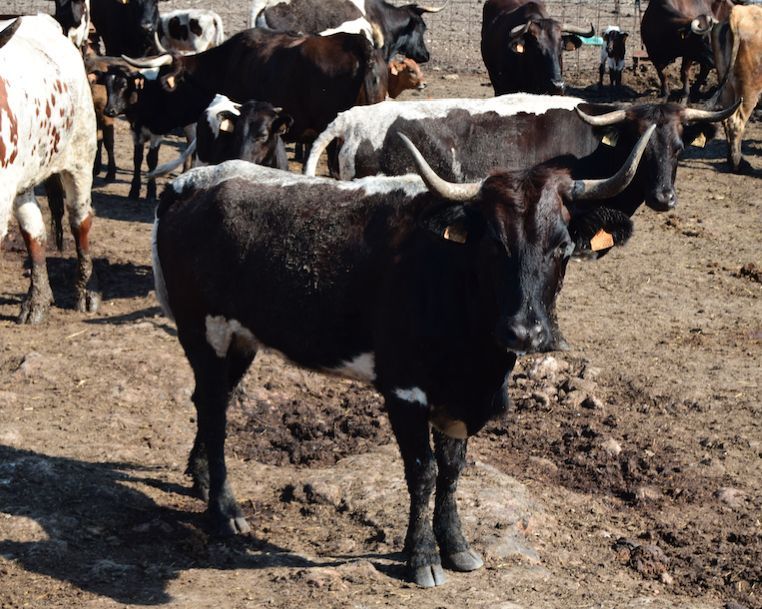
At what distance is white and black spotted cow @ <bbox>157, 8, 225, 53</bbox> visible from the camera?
16.5 m

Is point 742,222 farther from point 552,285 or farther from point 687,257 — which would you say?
point 552,285

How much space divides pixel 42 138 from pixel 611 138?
4.19 m

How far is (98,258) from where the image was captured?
1104cm

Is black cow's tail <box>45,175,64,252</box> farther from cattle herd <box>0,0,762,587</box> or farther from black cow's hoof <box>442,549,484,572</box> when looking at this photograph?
black cow's hoof <box>442,549,484,572</box>

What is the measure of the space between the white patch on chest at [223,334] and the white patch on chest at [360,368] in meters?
0.55

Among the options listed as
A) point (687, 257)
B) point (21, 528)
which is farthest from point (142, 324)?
point (687, 257)

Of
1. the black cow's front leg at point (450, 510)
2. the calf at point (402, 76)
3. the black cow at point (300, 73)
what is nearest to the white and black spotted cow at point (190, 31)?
the calf at point (402, 76)

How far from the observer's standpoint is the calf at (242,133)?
394 inches

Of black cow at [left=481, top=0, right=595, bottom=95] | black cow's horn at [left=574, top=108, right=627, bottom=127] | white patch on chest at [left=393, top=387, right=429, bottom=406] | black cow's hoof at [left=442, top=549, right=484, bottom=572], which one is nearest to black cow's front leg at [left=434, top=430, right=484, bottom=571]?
black cow's hoof at [left=442, top=549, right=484, bottom=572]

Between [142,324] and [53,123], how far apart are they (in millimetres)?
1607

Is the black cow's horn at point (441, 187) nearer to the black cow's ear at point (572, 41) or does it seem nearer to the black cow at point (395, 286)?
the black cow at point (395, 286)

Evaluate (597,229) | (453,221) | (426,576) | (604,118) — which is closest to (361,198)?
(453,221)

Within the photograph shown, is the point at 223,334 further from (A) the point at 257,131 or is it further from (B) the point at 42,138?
(A) the point at 257,131

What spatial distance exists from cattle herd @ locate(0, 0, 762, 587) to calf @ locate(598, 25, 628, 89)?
11.0 ft
